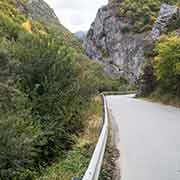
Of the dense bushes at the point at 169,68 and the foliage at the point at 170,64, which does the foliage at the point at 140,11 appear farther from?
the foliage at the point at 170,64

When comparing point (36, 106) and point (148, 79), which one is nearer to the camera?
point (36, 106)

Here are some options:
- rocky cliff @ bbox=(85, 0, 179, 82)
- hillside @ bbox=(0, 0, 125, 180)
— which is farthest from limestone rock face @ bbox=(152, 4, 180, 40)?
hillside @ bbox=(0, 0, 125, 180)

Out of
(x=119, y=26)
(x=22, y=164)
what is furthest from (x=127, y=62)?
(x=22, y=164)

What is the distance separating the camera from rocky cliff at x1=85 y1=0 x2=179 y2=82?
79.4 m

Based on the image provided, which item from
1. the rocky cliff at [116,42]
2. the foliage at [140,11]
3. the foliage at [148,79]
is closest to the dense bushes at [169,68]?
the foliage at [148,79]

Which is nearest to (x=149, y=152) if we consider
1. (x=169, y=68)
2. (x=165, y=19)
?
(x=169, y=68)

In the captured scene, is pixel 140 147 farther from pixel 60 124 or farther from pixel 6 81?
pixel 6 81

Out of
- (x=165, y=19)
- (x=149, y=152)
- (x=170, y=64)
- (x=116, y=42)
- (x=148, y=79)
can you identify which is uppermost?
(x=165, y=19)

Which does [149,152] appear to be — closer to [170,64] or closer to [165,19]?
[170,64]

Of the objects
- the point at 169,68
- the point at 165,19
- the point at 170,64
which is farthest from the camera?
the point at 165,19

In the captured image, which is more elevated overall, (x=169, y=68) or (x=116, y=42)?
(x=116, y=42)

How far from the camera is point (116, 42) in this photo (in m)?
89.5

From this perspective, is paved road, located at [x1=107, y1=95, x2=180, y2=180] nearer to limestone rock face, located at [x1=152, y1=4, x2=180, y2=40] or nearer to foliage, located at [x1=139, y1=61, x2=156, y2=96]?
foliage, located at [x1=139, y1=61, x2=156, y2=96]

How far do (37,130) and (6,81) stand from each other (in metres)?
2.09
